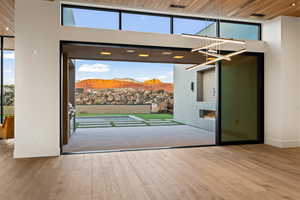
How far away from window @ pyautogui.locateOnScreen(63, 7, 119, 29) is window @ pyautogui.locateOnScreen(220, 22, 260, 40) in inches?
114

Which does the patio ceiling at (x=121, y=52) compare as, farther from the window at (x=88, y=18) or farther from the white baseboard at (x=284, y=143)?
the white baseboard at (x=284, y=143)

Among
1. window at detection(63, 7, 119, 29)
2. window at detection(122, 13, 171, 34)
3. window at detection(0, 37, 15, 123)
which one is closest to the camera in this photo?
window at detection(63, 7, 119, 29)

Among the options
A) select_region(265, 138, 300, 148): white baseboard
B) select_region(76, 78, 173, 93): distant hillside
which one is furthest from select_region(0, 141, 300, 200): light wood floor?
select_region(76, 78, 173, 93): distant hillside

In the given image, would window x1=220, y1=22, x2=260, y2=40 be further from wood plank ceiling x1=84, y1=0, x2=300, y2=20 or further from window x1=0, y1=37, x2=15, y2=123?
window x1=0, y1=37, x2=15, y2=123

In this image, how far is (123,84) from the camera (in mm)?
19203

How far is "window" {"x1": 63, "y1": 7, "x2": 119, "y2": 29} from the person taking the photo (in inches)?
201

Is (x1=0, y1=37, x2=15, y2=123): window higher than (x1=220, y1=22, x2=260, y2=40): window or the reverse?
the reverse

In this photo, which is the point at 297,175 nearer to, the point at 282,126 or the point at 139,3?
the point at 282,126

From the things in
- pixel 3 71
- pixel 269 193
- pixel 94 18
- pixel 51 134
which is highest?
pixel 94 18

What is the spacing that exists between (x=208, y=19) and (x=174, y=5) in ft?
4.49

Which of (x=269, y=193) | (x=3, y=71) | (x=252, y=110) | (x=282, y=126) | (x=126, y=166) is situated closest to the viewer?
(x=269, y=193)

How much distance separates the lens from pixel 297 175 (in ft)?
11.9

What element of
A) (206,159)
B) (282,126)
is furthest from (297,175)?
(282,126)

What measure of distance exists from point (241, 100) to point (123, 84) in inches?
550
